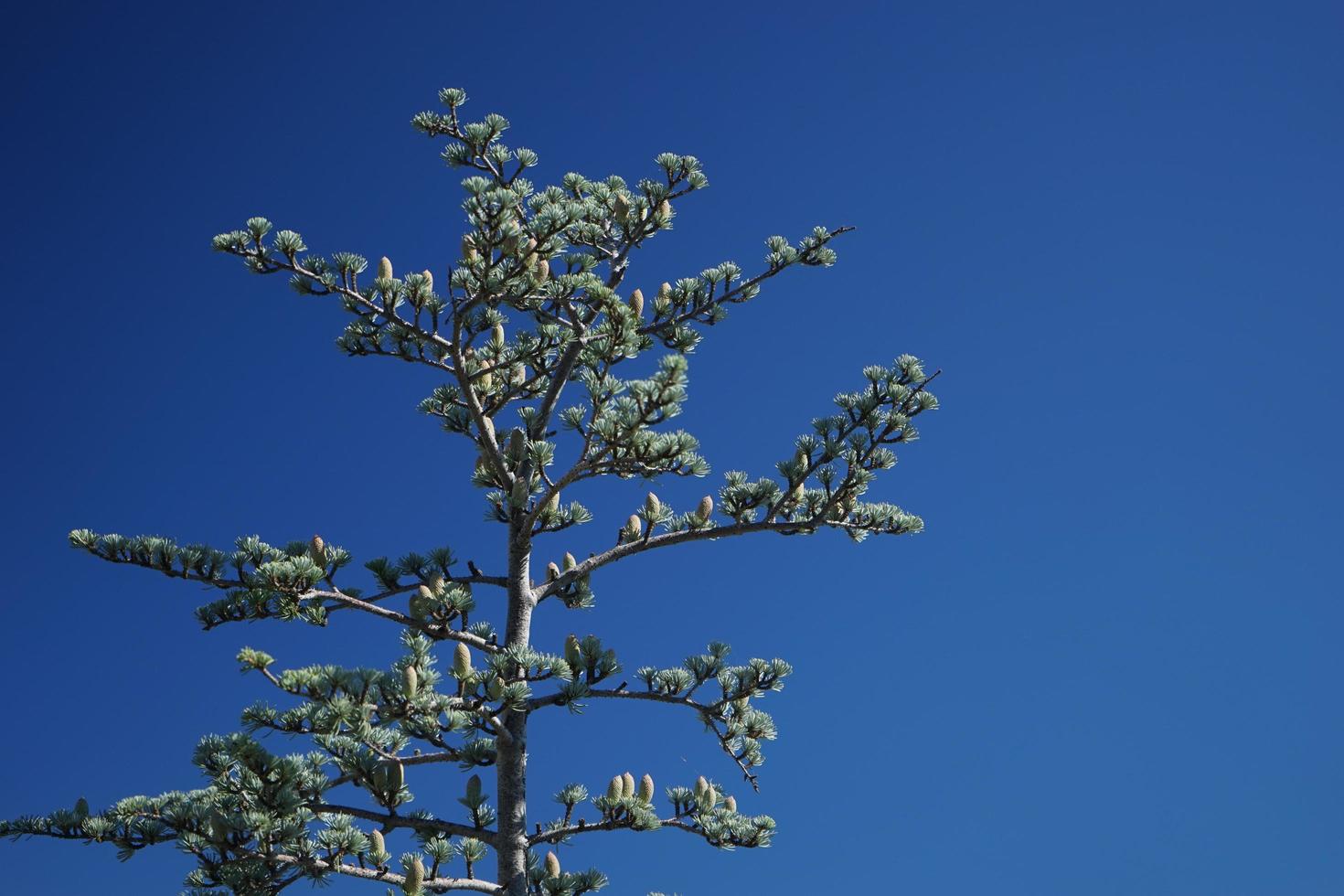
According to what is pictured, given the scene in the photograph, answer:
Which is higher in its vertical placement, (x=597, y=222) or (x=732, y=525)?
(x=597, y=222)

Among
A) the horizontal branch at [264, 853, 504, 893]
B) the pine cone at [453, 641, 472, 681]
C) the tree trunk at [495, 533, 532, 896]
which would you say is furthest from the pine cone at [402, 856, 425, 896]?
the pine cone at [453, 641, 472, 681]

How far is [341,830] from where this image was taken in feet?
18.8

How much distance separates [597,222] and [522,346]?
1034mm

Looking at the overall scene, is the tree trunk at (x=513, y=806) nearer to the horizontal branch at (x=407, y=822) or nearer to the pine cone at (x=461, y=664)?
the horizontal branch at (x=407, y=822)

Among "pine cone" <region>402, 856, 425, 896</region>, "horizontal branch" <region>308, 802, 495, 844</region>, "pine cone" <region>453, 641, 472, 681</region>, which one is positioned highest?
"pine cone" <region>453, 641, 472, 681</region>

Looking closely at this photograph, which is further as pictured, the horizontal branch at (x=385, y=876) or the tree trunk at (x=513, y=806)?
the tree trunk at (x=513, y=806)

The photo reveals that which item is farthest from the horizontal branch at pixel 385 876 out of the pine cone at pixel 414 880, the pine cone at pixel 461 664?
the pine cone at pixel 461 664

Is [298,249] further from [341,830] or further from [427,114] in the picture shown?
[341,830]

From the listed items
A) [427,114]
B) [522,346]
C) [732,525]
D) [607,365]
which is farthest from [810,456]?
[427,114]

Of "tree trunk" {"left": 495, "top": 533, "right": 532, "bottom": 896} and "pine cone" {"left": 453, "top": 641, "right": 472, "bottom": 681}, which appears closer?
"pine cone" {"left": 453, "top": 641, "right": 472, "bottom": 681}

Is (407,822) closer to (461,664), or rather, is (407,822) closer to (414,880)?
(414,880)

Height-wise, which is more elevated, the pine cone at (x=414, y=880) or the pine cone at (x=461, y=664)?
the pine cone at (x=461, y=664)

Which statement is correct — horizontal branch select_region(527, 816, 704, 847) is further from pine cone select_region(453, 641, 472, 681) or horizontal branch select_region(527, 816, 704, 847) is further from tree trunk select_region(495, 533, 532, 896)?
pine cone select_region(453, 641, 472, 681)

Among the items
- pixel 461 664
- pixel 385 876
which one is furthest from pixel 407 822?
pixel 461 664
